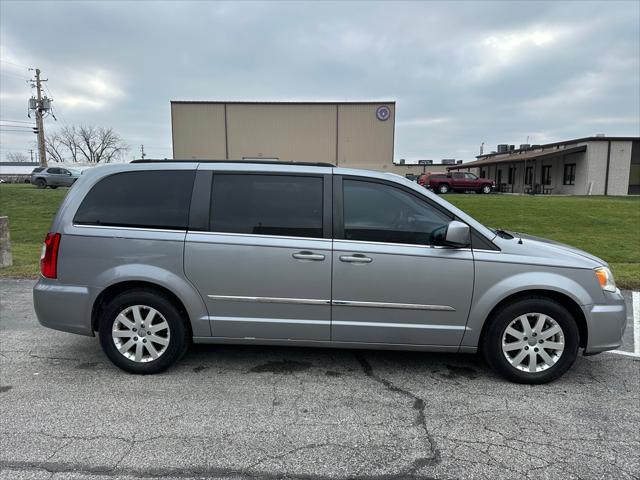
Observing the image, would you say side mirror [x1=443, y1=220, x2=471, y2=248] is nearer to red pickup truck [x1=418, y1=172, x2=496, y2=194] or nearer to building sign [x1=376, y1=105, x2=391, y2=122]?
red pickup truck [x1=418, y1=172, x2=496, y2=194]

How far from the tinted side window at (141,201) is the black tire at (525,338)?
9.11ft

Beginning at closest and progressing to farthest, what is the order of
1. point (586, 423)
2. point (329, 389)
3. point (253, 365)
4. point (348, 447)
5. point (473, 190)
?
point (348, 447) → point (586, 423) → point (329, 389) → point (253, 365) → point (473, 190)

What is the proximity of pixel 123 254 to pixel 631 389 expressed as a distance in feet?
14.5

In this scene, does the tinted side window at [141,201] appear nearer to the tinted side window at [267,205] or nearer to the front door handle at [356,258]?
the tinted side window at [267,205]

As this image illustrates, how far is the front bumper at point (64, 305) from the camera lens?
3.84 meters

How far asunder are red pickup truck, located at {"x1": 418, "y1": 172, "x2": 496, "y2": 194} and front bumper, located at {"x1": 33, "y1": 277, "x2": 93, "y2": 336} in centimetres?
2756

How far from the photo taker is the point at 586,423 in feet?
10.4

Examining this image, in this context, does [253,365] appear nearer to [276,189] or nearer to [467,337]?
[276,189]

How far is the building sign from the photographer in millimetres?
30969

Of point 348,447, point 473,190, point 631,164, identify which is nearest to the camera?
point 348,447

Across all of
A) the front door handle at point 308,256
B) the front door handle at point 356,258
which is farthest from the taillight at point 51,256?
the front door handle at point 356,258

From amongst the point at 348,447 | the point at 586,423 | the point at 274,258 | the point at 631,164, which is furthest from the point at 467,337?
the point at 631,164

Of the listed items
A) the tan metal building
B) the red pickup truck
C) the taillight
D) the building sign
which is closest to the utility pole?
the tan metal building

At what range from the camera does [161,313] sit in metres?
3.81
